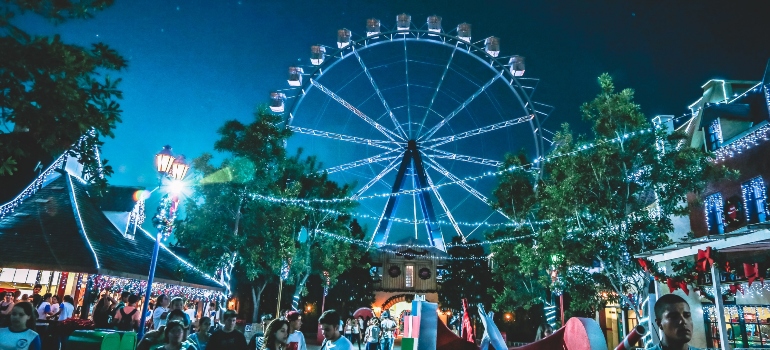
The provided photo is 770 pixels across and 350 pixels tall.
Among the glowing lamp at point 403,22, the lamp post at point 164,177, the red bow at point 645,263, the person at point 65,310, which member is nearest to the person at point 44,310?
the person at point 65,310

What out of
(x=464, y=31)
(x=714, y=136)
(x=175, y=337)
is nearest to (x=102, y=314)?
(x=175, y=337)

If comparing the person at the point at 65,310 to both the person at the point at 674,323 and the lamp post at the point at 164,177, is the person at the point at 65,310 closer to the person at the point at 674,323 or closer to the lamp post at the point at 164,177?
the lamp post at the point at 164,177

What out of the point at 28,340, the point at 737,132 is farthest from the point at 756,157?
the point at 28,340

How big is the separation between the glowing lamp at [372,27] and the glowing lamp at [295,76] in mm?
4242

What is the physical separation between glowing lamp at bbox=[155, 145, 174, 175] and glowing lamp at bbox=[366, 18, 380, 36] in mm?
17569

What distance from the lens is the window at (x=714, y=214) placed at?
1562cm

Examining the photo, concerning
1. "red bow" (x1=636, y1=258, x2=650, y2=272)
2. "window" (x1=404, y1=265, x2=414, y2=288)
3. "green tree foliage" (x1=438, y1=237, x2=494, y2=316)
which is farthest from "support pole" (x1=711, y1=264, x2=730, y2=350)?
"window" (x1=404, y1=265, x2=414, y2=288)

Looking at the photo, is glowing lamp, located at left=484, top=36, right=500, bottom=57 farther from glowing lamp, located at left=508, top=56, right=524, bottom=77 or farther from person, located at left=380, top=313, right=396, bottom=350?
person, located at left=380, top=313, right=396, bottom=350

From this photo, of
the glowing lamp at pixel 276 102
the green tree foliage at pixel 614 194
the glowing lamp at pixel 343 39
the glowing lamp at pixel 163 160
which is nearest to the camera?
the glowing lamp at pixel 163 160

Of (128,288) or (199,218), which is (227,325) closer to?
(128,288)

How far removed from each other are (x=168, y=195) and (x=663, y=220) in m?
13.3

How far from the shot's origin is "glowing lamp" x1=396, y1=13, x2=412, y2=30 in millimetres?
25884

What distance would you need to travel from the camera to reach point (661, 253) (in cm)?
969

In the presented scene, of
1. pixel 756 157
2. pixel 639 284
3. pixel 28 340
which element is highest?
pixel 756 157
